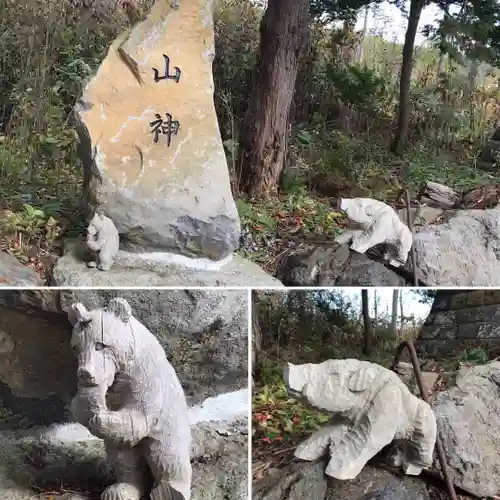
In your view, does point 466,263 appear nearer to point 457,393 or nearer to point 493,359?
point 493,359

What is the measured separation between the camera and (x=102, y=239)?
3115mm

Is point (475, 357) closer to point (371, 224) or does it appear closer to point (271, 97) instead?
point (371, 224)

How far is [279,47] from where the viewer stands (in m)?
4.73

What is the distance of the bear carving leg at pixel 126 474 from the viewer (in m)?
2.04

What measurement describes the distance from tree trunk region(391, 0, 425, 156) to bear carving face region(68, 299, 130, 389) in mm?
4294

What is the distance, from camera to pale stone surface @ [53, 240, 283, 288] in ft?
10.1

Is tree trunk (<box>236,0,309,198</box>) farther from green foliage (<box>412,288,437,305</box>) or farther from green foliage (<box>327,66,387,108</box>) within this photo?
green foliage (<box>412,288,437,305</box>)

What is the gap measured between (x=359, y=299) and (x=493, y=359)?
710 mm

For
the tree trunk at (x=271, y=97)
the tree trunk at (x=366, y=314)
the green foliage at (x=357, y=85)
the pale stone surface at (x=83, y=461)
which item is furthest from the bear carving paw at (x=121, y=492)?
the green foliage at (x=357, y=85)

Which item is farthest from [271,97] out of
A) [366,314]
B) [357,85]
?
[366,314]

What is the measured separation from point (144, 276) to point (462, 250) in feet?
5.76

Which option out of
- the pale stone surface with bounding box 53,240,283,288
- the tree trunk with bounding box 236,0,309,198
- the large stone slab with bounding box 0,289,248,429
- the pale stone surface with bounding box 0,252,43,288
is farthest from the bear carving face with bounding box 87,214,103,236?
the tree trunk with bounding box 236,0,309,198

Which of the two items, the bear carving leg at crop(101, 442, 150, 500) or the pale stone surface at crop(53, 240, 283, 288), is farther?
the pale stone surface at crop(53, 240, 283, 288)

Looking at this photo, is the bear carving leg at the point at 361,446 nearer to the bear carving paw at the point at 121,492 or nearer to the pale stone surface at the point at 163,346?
the pale stone surface at the point at 163,346
